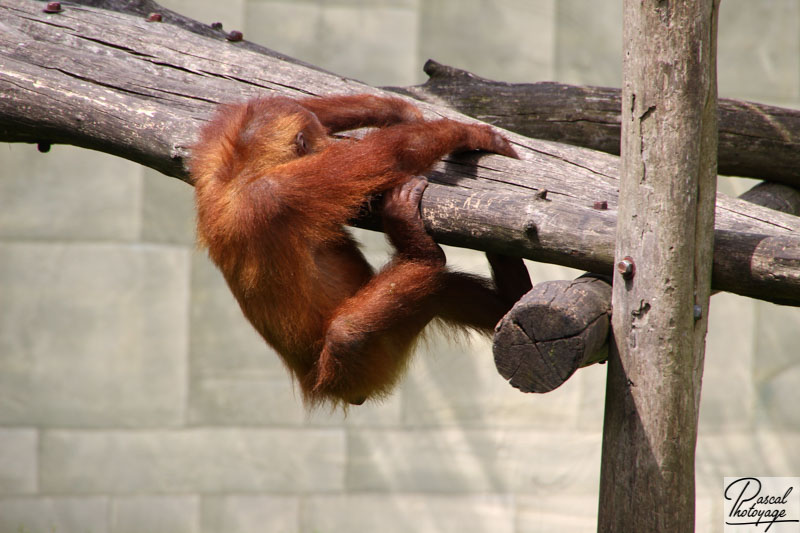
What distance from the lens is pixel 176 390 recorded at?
5.96 m

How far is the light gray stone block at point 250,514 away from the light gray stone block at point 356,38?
3001 mm

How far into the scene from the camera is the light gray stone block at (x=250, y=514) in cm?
599

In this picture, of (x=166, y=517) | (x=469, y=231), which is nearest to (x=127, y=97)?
(x=469, y=231)

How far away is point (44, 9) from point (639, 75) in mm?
2711

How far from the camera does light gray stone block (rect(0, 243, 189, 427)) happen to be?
19.2 ft

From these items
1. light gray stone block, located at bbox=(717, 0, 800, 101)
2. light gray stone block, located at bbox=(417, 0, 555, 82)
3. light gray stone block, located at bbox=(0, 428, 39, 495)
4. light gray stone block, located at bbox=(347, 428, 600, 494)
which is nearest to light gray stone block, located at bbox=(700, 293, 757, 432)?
light gray stone block, located at bbox=(347, 428, 600, 494)

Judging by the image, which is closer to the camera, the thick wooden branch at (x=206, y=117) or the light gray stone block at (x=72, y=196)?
the thick wooden branch at (x=206, y=117)

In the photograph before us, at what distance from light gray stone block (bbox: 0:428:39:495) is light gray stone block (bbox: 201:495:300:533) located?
1.16 metres

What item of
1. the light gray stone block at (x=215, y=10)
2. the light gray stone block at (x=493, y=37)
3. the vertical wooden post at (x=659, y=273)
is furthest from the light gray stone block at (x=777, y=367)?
the vertical wooden post at (x=659, y=273)

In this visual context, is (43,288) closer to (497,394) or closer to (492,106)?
(497,394)

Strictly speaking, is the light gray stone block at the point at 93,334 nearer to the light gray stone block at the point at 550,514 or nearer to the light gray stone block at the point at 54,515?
the light gray stone block at the point at 54,515

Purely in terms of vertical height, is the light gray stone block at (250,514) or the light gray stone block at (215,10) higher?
the light gray stone block at (215,10)

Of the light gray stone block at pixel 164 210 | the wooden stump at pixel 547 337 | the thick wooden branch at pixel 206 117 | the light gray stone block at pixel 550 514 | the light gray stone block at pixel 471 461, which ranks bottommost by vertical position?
the light gray stone block at pixel 550 514

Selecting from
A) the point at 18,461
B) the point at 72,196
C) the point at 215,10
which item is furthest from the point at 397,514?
the point at 215,10
